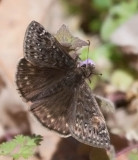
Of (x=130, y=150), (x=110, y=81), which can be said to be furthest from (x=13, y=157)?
→ (x=110, y=81)

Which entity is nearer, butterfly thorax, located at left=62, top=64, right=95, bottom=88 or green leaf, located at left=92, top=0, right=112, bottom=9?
butterfly thorax, located at left=62, top=64, right=95, bottom=88

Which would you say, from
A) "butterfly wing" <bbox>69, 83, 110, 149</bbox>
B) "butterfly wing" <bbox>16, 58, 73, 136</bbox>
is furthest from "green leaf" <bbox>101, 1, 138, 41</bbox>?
"butterfly wing" <bbox>69, 83, 110, 149</bbox>

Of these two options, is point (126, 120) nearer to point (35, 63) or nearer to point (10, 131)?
point (10, 131)

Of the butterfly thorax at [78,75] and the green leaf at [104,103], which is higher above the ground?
the butterfly thorax at [78,75]

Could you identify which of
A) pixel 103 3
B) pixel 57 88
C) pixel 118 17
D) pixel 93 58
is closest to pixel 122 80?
pixel 93 58

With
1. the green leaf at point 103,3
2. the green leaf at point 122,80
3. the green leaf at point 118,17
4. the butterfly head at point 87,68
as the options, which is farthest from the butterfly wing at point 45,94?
the green leaf at point 103,3

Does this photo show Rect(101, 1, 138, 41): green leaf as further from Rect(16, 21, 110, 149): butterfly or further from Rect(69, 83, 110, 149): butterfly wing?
Rect(69, 83, 110, 149): butterfly wing

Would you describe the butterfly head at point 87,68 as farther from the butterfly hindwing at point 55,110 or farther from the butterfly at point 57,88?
the butterfly hindwing at point 55,110
